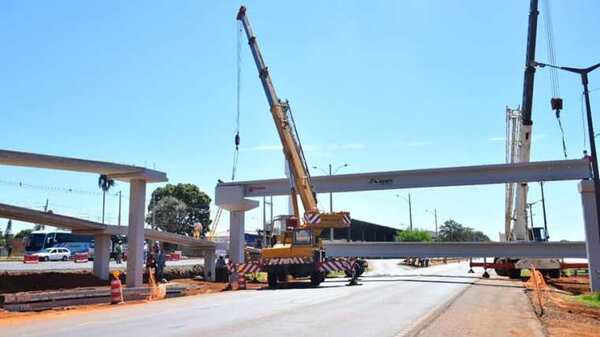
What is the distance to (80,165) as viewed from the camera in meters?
24.3

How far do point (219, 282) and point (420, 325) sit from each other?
23814 mm

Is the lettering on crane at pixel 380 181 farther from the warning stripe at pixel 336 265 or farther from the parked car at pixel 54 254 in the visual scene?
the parked car at pixel 54 254

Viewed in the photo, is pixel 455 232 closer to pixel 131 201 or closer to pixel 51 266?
pixel 51 266

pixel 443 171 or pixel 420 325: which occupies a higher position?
pixel 443 171

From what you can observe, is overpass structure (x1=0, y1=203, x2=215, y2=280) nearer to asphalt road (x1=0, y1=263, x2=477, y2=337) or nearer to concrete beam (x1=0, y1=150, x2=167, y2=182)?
concrete beam (x1=0, y1=150, x2=167, y2=182)

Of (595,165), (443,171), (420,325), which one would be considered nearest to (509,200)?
(443,171)

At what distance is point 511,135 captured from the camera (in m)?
38.7

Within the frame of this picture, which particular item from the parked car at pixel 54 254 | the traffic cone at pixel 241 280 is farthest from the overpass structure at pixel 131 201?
the parked car at pixel 54 254

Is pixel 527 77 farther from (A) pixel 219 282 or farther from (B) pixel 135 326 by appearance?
(B) pixel 135 326

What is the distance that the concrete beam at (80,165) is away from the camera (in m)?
22.2

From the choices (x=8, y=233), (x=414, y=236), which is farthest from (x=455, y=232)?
(x=8, y=233)

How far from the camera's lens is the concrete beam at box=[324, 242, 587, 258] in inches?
1438

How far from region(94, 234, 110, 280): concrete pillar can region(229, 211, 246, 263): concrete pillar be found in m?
10.7

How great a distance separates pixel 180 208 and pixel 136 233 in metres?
72.4
